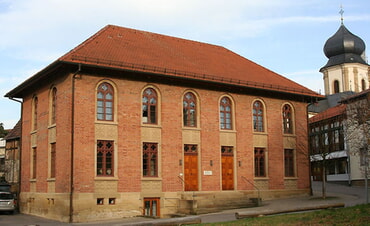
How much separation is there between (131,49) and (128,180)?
7.58 m

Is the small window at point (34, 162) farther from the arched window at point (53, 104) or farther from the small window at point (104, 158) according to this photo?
the small window at point (104, 158)

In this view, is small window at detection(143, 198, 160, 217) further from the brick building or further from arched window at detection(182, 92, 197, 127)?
arched window at detection(182, 92, 197, 127)

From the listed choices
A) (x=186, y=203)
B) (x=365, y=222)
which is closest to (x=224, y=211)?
(x=186, y=203)

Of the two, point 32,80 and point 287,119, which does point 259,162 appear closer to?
point 287,119

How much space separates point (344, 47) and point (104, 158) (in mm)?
45501

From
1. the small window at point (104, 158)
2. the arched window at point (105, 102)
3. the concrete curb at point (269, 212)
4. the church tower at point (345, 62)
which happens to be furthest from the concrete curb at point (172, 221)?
the church tower at point (345, 62)

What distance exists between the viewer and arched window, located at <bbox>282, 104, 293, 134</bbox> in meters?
31.1

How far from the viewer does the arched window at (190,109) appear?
27.0 meters

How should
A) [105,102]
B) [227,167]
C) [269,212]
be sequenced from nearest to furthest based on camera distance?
[269,212] < [105,102] < [227,167]

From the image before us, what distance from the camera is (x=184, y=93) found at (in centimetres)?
2698

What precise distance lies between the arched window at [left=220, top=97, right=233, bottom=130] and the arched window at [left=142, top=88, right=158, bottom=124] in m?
4.59

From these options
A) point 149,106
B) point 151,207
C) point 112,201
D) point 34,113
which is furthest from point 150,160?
point 34,113

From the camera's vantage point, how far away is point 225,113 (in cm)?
2862

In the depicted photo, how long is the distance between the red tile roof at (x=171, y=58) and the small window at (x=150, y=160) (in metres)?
4.09
